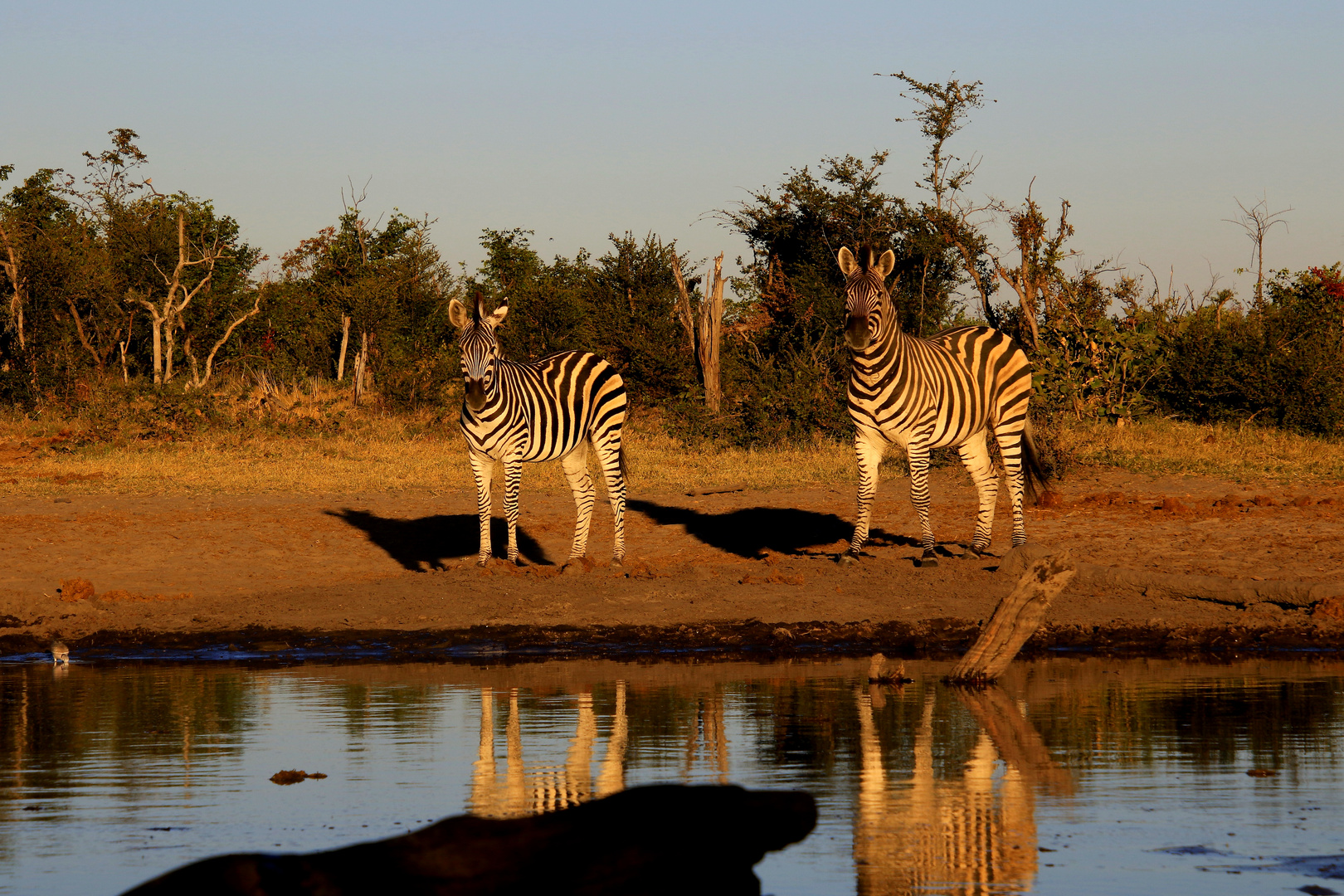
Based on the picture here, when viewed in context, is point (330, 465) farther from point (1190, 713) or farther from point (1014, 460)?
point (1190, 713)

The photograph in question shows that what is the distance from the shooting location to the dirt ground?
11.3 meters

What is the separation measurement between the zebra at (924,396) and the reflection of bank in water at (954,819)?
224 inches

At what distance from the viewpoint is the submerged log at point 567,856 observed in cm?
313

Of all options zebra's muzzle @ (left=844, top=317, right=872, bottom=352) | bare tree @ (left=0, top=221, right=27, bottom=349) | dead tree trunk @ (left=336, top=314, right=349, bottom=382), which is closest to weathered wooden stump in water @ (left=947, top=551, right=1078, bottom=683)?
zebra's muzzle @ (left=844, top=317, right=872, bottom=352)

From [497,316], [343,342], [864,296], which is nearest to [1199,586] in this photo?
[864,296]

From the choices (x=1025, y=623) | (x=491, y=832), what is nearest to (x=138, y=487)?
(x=1025, y=623)

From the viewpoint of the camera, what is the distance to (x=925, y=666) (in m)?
9.91

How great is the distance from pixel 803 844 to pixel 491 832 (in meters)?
2.02

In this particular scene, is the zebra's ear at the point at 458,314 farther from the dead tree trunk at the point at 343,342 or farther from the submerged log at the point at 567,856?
the dead tree trunk at the point at 343,342

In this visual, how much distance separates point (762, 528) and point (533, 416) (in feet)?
12.1

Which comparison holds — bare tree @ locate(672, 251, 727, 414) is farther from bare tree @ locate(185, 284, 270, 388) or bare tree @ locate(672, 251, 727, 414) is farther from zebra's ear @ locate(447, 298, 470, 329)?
zebra's ear @ locate(447, 298, 470, 329)

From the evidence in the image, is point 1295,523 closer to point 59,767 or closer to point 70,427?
point 59,767

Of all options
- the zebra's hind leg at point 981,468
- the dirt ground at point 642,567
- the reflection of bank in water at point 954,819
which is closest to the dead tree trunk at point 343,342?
the dirt ground at point 642,567

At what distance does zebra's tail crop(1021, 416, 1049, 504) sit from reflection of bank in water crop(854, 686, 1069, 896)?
790 centimetres
